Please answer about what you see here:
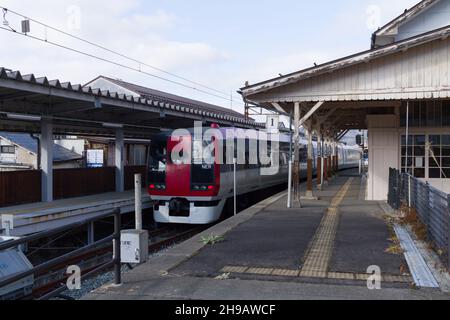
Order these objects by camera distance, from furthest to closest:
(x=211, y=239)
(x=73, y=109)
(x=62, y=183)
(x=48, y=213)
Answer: (x=62, y=183)
(x=73, y=109)
(x=48, y=213)
(x=211, y=239)

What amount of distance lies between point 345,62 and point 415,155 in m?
3.73

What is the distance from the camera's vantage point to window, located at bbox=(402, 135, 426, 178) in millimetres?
13070

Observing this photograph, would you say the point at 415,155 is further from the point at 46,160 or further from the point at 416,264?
the point at 46,160

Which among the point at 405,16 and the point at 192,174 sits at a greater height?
the point at 405,16

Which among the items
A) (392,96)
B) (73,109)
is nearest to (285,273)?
(392,96)

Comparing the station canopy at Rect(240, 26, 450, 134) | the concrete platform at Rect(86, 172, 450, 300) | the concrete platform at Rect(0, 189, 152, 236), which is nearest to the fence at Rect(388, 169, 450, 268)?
the concrete platform at Rect(86, 172, 450, 300)

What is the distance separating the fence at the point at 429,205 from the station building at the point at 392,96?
1.59 m

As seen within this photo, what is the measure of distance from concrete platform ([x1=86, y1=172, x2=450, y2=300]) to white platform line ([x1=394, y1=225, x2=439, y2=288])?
12 cm

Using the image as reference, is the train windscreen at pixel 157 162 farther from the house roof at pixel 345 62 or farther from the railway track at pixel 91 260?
the house roof at pixel 345 62

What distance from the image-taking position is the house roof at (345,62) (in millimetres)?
10898

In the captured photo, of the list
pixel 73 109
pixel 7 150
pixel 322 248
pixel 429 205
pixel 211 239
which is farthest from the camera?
pixel 7 150

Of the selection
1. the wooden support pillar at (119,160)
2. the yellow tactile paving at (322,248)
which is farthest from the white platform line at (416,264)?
the wooden support pillar at (119,160)

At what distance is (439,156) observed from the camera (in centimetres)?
1302

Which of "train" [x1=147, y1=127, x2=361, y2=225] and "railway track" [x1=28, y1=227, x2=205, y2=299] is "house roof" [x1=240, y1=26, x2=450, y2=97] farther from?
"railway track" [x1=28, y1=227, x2=205, y2=299]
